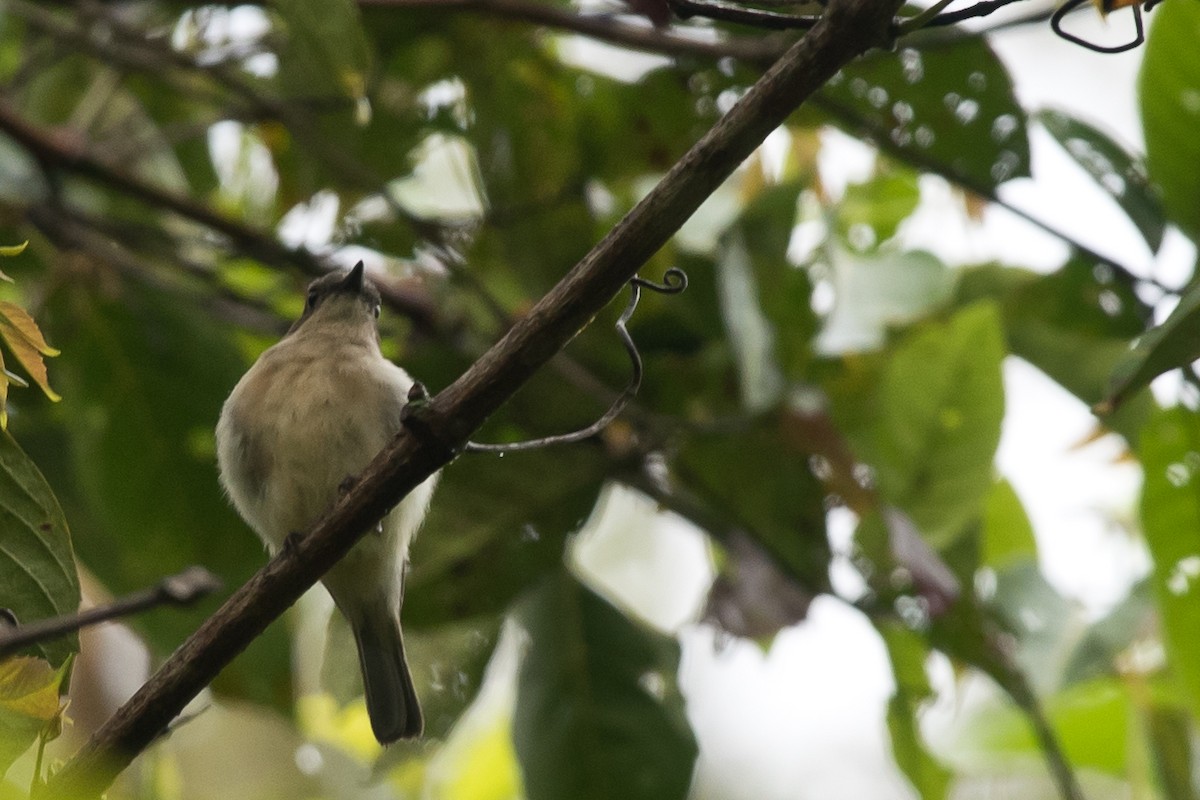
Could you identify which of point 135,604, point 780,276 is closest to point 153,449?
point 780,276

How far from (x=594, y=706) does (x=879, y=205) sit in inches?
73.5

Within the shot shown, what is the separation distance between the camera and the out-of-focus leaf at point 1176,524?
3.04 m

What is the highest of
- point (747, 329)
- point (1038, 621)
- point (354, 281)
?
point (747, 329)

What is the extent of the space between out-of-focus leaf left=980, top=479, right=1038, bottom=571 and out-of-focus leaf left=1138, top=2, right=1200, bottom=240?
1223 millimetres

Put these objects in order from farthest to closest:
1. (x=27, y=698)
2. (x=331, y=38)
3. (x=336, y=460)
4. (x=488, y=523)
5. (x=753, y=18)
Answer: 1. (x=488, y=523)
2. (x=336, y=460)
3. (x=331, y=38)
4. (x=753, y=18)
5. (x=27, y=698)

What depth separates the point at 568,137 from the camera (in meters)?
4.04

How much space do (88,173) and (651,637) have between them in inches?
76.7

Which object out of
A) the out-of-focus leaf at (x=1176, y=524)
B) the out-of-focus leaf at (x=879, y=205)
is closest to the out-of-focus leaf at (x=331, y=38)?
the out-of-focus leaf at (x=1176, y=524)

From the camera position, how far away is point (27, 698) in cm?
161

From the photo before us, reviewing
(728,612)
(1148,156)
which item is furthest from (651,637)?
(1148,156)

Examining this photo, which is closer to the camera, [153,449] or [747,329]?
[747,329]

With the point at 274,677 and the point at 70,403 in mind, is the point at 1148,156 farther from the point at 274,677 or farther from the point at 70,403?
the point at 70,403

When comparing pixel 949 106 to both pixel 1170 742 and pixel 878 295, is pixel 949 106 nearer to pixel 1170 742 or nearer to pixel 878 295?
pixel 878 295

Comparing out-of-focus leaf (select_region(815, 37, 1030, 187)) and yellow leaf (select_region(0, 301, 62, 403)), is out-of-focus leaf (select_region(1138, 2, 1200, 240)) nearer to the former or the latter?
out-of-focus leaf (select_region(815, 37, 1030, 187))
